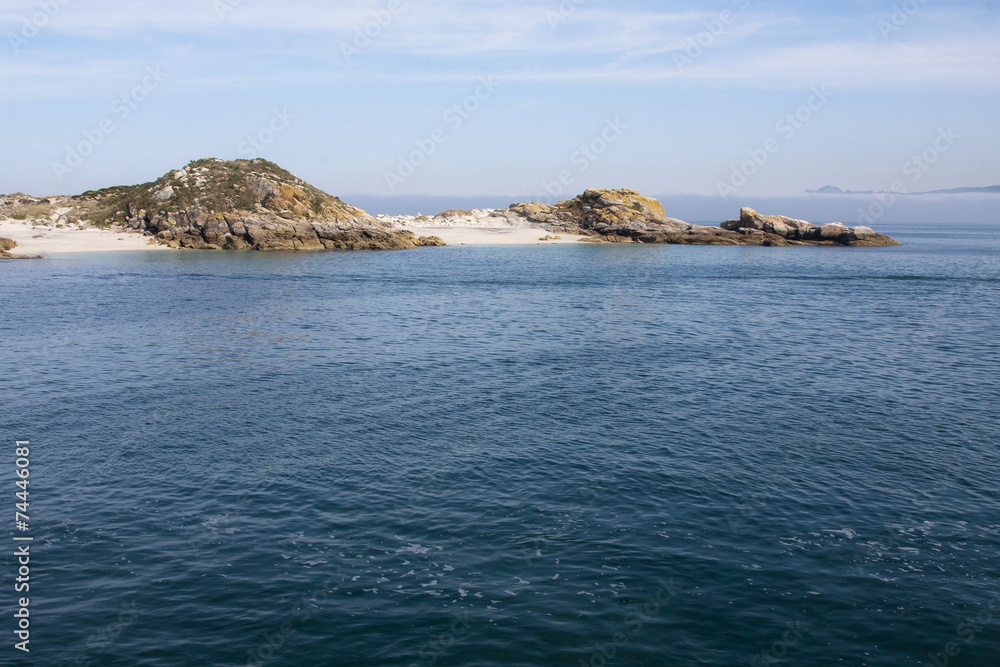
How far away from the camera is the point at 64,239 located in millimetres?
108000

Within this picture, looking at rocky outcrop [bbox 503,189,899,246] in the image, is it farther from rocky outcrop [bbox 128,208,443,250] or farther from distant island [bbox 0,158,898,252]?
rocky outcrop [bbox 128,208,443,250]

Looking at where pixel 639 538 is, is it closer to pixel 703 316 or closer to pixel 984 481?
pixel 984 481

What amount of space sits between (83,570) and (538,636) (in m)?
11.2

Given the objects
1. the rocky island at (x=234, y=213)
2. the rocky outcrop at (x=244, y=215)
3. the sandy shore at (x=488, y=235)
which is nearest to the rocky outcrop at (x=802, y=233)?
the sandy shore at (x=488, y=235)

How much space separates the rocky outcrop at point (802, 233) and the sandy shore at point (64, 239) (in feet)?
363

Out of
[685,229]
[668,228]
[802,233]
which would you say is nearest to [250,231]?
[668,228]

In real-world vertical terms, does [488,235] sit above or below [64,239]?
above

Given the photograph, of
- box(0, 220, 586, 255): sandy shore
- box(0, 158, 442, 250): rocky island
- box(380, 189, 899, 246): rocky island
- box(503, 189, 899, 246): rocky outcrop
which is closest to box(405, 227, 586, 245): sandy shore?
box(0, 220, 586, 255): sandy shore

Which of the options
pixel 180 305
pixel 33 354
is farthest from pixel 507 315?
pixel 33 354

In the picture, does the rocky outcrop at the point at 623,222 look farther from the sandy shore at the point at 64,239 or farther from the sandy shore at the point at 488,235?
the sandy shore at the point at 64,239

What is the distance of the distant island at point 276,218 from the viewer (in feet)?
358

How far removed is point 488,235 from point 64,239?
76910 millimetres

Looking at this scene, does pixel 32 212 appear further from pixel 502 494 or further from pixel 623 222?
pixel 502 494

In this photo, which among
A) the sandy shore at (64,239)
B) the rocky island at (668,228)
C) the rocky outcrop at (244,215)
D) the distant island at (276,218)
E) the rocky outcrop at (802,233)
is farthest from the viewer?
the rocky island at (668,228)
